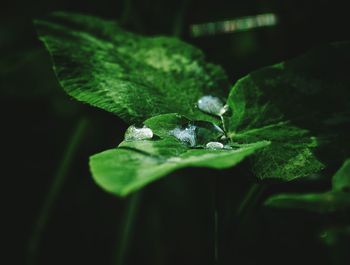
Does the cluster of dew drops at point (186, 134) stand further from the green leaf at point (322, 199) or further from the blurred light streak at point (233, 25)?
the blurred light streak at point (233, 25)

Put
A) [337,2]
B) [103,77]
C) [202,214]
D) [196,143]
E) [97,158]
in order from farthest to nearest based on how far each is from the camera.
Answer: [202,214] < [337,2] < [103,77] < [196,143] < [97,158]

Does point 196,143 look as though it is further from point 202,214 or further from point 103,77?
point 202,214

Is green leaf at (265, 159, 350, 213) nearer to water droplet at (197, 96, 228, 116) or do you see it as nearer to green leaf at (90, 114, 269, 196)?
green leaf at (90, 114, 269, 196)

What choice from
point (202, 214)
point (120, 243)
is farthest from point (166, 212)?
point (120, 243)

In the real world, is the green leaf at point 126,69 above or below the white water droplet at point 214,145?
above

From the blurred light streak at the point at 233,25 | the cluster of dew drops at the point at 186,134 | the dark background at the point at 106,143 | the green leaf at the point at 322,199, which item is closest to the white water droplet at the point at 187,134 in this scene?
the cluster of dew drops at the point at 186,134

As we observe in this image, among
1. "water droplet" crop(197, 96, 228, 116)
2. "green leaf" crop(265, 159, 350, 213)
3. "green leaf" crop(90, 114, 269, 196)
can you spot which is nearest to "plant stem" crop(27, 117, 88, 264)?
"water droplet" crop(197, 96, 228, 116)

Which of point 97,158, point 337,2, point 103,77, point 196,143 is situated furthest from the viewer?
point 337,2
